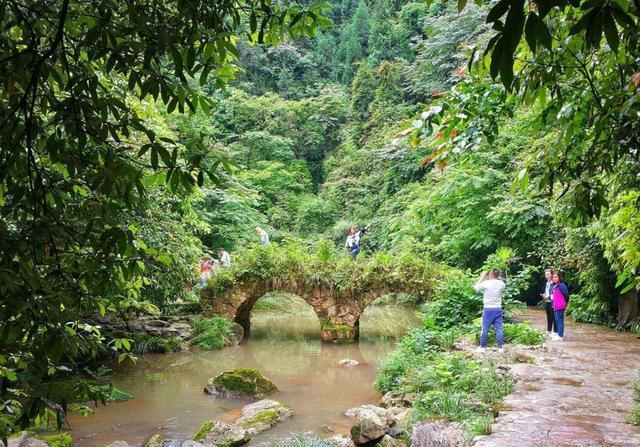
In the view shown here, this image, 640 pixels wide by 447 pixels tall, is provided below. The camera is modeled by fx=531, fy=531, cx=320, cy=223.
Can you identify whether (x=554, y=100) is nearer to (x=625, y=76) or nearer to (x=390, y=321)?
(x=625, y=76)

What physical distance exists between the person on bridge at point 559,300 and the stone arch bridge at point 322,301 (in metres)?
6.33

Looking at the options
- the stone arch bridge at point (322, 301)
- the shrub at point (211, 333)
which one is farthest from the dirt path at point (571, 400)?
the shrub at point (211, 333)

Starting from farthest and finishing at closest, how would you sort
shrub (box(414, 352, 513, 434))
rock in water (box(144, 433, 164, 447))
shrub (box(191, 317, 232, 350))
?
shrub (box(191, 317, 232, 350)) < rock in water (box(144, 433, 164, 447)) < shrub (box(414, 352, 513, 434))

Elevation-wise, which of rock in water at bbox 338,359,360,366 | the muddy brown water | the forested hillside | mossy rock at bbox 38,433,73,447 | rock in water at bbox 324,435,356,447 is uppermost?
the forested hillside

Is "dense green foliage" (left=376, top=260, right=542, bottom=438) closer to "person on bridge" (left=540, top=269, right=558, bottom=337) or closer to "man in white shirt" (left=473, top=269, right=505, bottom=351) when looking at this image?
"person on bridge" (left=540, top=269, right=558, bottom=337)

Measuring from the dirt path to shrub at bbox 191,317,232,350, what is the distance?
949 centimetres

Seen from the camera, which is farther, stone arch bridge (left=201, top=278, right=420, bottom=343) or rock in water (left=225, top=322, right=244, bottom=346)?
rock in water (left=225, top=322, right=244, bottom=346)

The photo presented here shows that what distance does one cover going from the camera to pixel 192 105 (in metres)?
2.10

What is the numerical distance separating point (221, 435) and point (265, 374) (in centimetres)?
504

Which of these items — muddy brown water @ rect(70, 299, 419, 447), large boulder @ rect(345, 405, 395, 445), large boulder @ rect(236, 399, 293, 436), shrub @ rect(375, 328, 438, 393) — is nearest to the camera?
large boulder @ rect(345, 405, 395, 445)

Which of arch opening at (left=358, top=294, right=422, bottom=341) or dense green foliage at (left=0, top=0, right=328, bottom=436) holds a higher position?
dense green foliage at (left=0, top=0, right=328, bottom=436)

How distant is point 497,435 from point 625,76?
10.3ft

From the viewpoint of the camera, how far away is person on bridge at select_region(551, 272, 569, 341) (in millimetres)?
9396

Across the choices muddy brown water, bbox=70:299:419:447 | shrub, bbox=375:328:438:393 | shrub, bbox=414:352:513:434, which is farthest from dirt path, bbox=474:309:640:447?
muddy brown water, bbox=70:299:419:447
